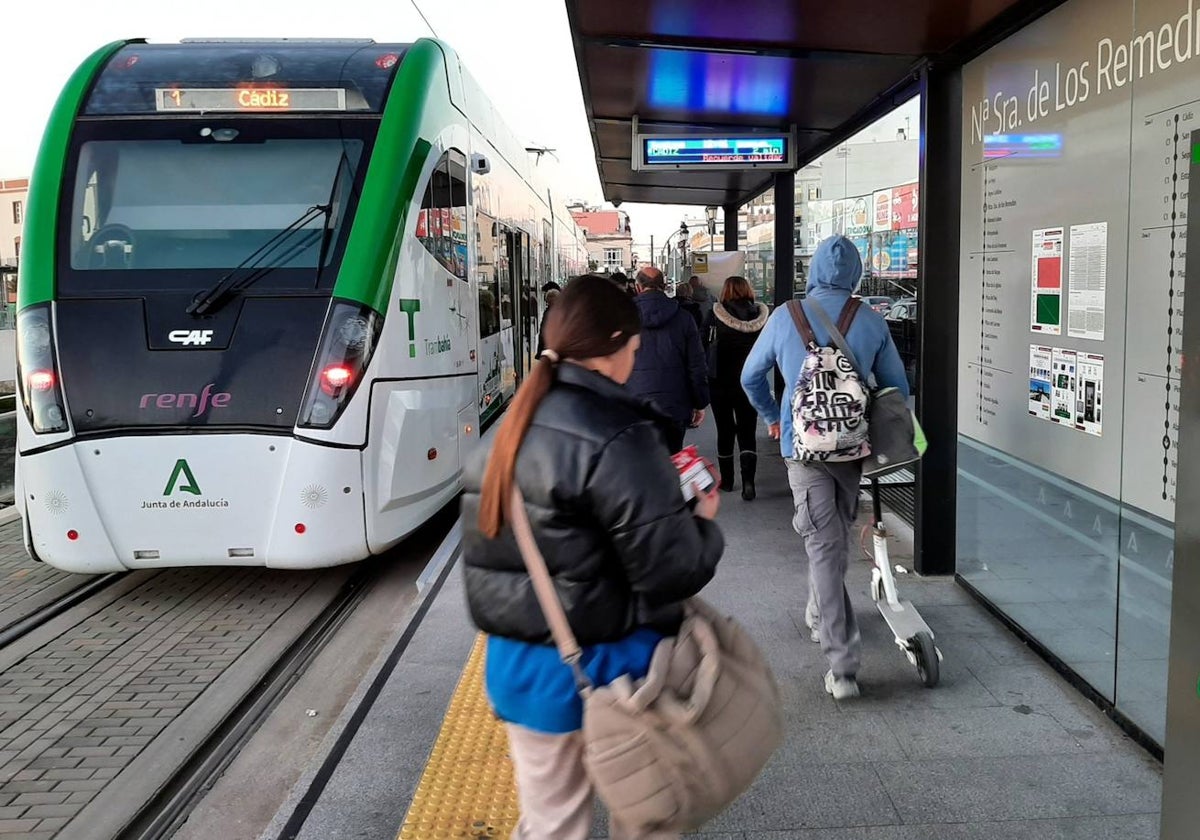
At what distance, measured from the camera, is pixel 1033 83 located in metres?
4.61

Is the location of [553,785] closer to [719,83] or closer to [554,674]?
[554,674]

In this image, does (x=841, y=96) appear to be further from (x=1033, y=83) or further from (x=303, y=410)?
(x=303, y=410)

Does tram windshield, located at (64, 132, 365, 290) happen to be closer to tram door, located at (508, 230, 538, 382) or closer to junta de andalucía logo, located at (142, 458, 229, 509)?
junta de andalucía logo, located at (142, 458, 229, 509)

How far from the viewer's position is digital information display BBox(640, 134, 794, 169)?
914 cm

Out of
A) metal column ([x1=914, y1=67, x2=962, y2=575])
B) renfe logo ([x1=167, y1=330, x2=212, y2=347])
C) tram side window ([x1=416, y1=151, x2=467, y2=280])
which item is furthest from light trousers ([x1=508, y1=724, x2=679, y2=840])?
tram side window ([x1=416, y1=151, x2=467, y2=280])

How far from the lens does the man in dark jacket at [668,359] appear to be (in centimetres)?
685

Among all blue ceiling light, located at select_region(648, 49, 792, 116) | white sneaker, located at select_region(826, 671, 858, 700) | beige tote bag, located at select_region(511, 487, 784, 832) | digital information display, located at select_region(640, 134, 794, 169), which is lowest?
white sneaker, located at select_region(826, 671, 858, 700)

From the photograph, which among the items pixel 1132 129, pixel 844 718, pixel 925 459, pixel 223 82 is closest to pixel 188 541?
pixel 223 82

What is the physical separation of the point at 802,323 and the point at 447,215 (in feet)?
12.3

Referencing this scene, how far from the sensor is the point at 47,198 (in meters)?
6.13

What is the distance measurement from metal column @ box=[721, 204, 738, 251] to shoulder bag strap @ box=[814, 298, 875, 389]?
38.3ft

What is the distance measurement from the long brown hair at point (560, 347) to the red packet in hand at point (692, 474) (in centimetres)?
31

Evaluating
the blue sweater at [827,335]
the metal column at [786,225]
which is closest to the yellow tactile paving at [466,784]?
the blue sweater at [827,335]

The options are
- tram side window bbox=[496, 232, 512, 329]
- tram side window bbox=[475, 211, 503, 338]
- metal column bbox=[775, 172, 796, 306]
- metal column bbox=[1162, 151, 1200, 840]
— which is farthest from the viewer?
metal column bbox=[775, 172, 796, 306]
